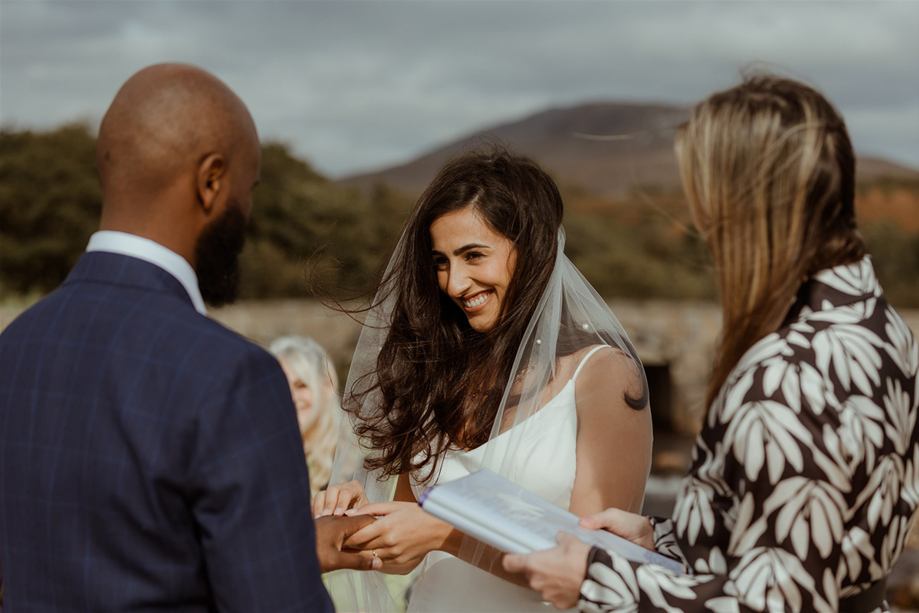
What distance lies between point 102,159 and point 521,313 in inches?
63.4

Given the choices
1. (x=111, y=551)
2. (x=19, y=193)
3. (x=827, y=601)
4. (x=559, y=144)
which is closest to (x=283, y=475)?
(x=111, y=551)

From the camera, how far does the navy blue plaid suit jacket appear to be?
1342 mm

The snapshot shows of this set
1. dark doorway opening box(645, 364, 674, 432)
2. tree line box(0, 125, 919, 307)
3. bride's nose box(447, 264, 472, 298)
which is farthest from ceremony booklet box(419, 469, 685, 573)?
dark doorway opening box(645, 364, 674, 432)

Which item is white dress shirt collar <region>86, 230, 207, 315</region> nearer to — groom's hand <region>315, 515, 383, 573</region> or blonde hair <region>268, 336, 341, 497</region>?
groom's hand <region>315, 515, 383, 573</region>

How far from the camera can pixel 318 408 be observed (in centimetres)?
442

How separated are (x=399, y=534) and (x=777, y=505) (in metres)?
1.17

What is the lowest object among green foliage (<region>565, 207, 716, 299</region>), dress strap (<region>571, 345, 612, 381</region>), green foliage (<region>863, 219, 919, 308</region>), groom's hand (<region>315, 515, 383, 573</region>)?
green foliage (<region>565, 207, 716, 299</region>)

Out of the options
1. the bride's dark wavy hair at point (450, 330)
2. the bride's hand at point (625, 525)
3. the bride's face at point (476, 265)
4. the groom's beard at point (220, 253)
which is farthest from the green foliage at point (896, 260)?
the groom's beard at point (220, 253)

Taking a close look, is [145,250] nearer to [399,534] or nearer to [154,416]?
[154,416]

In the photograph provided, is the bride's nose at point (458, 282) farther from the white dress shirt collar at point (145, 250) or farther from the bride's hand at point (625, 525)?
the white dress shirt collar at point (145, 250)

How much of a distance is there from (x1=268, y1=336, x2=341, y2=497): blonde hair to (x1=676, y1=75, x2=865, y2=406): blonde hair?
2.96 metres

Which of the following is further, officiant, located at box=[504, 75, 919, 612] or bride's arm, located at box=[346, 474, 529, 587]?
bride's arm, located at box=[346, 474, 529, 587]

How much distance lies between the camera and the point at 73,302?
1.45m

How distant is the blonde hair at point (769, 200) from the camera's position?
1.58m
